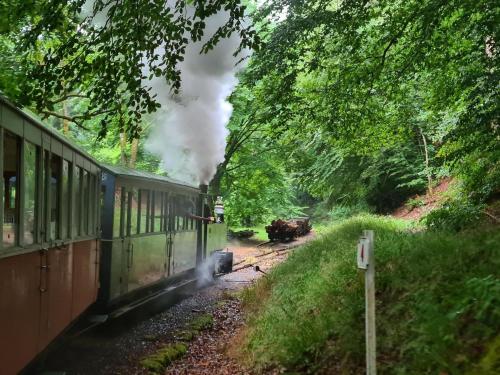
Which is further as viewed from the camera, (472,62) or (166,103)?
(166,103)

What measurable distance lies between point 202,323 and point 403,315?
215 inches

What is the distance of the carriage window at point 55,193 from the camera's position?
207 inches

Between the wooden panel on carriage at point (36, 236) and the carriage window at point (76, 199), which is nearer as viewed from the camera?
the wooden panel on carriage at point (36, 236)

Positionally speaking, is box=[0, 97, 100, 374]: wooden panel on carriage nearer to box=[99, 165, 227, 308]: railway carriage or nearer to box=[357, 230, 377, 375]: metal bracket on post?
box=[99, 165, 227, 308]: railway carriage

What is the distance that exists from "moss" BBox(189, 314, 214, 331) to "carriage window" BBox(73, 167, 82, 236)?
11.5 ft

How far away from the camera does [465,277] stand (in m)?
4.41

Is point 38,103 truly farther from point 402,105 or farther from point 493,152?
point 402,105

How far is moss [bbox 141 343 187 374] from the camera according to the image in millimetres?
6637

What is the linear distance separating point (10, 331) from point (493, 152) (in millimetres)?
6343

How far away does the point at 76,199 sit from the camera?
6.45 meters

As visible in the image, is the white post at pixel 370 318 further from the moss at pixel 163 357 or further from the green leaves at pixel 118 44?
the moss at pixel 163 357

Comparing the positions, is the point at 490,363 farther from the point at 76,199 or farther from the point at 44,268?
the point at 76,199

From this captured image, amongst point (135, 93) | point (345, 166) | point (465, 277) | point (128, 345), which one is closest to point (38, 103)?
point (135, 93)

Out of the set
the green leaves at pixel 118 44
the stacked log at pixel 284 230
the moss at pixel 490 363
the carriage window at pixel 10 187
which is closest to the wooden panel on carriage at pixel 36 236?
the carriage window at pixel 10 187
